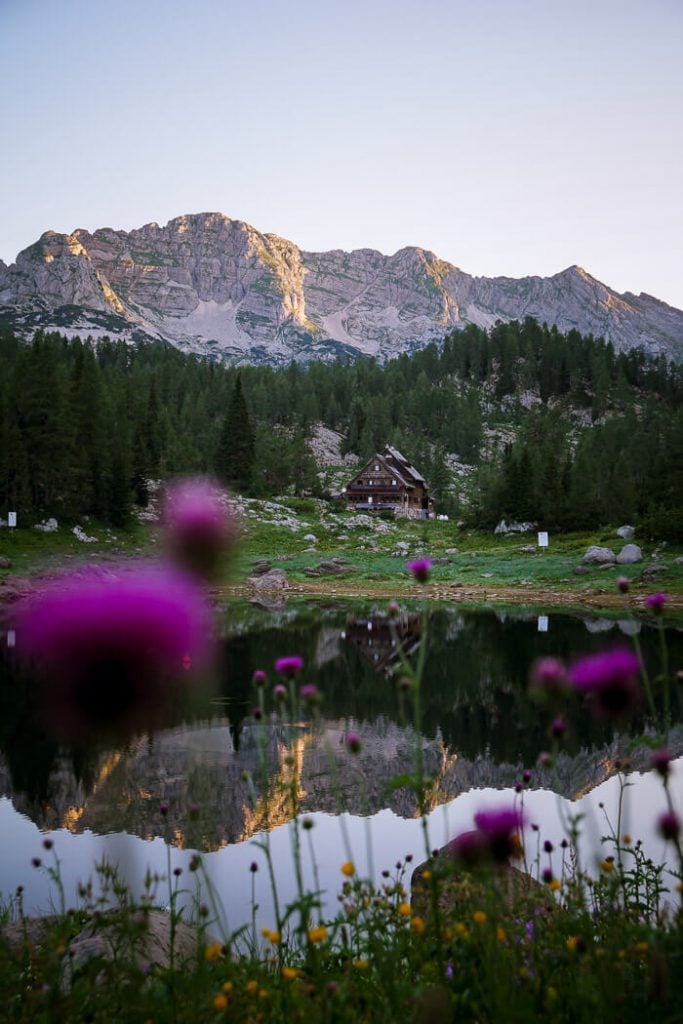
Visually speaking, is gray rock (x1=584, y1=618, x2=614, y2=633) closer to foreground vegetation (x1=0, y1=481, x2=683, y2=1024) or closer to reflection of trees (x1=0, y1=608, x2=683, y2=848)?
reflection of trees (x1=0, y1=608, x2=683, y2=848)

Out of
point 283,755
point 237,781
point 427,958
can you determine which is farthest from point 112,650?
point 283,755

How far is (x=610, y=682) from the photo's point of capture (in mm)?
2598

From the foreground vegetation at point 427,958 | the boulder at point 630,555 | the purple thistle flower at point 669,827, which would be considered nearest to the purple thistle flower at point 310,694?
the foreground vegetation at point 427,958

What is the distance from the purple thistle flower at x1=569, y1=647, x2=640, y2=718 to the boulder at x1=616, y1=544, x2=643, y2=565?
141 ft

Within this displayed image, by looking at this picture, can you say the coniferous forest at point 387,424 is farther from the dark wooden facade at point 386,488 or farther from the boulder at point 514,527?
the dark wooden facade at point 386,488

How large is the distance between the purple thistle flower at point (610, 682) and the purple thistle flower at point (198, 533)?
4.89 ft

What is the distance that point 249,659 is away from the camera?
1883 cm

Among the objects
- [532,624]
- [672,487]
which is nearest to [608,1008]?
[532,624]

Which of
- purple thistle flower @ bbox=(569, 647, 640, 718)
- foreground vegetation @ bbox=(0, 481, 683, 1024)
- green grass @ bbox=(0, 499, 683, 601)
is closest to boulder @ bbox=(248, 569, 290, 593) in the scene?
green grass @ bbox=(0, 499, 683, 601)

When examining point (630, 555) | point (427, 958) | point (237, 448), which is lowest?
point (630, 555)

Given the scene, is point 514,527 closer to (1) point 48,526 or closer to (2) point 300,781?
(1) point 48,526

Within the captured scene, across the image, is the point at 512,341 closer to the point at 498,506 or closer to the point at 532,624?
the point at 498,506

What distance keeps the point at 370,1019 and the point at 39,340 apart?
6200 cm

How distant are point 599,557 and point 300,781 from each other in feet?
126
